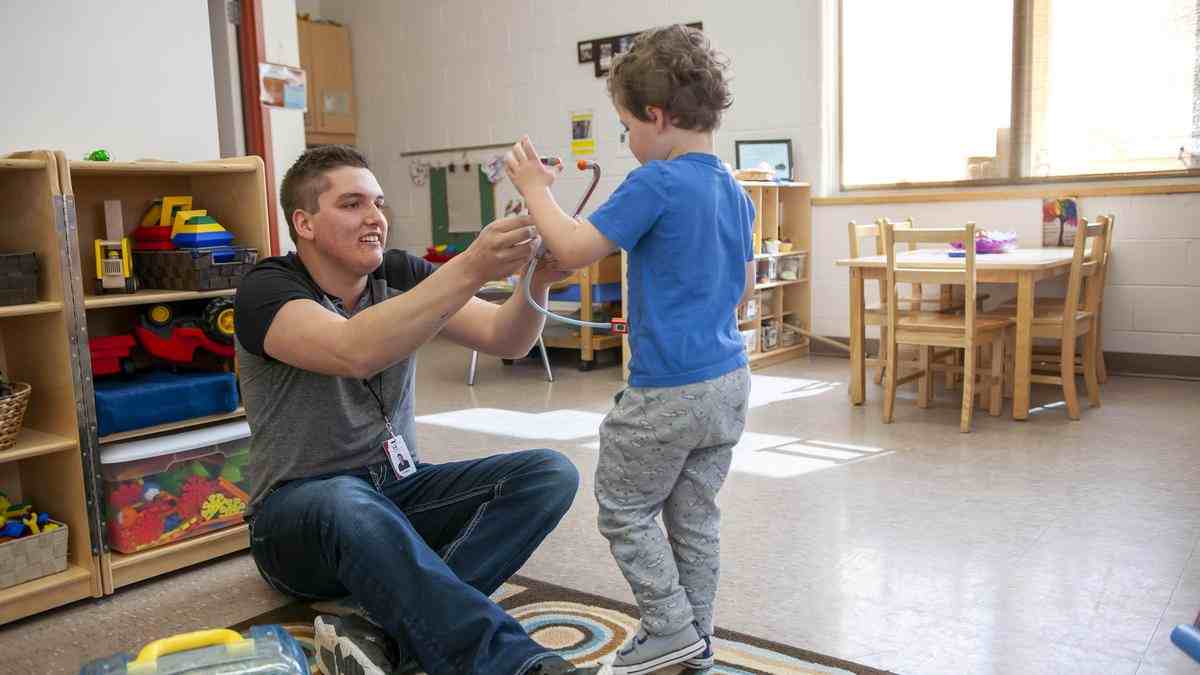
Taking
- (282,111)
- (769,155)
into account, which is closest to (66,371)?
(282,111)

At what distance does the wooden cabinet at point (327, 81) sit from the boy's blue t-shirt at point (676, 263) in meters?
5.75

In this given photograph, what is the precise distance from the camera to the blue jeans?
1503mm

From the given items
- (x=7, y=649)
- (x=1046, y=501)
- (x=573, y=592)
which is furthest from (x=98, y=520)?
(x=1046, y=501)

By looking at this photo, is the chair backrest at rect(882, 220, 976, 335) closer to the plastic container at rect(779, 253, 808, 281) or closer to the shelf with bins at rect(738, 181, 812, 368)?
the shelf with bins at rect(738, 181, 812, 368)

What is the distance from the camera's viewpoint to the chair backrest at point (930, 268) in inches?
140

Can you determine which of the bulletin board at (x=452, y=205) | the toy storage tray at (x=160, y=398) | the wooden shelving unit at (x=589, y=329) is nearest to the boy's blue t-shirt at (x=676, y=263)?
the toy storage tray at (x=160, y=398)

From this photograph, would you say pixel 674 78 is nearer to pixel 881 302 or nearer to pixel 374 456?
pixel 374 456

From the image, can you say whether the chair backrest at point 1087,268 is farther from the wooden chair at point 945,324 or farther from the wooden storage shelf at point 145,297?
the wooden storage shelf at point 145,297

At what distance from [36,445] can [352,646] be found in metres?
1.03

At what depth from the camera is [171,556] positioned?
7.73 ft

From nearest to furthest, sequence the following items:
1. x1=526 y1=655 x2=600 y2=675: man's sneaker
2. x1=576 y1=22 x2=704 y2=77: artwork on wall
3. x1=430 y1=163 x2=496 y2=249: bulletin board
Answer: x1=526 y1=655 x2=600 y2=675: man's sneaker → x1=576 y1=22 x2=704 y2=77: artwork on wall → x1=430 y1=163 x2=496 y2=249: bulletin board

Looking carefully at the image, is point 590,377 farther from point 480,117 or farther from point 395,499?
point 395,499

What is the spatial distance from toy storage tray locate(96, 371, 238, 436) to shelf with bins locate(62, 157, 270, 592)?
2cm

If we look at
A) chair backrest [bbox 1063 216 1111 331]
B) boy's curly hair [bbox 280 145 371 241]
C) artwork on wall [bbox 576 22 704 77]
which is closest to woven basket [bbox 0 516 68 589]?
boy's curly hair [bbox 280 145 371 241]
